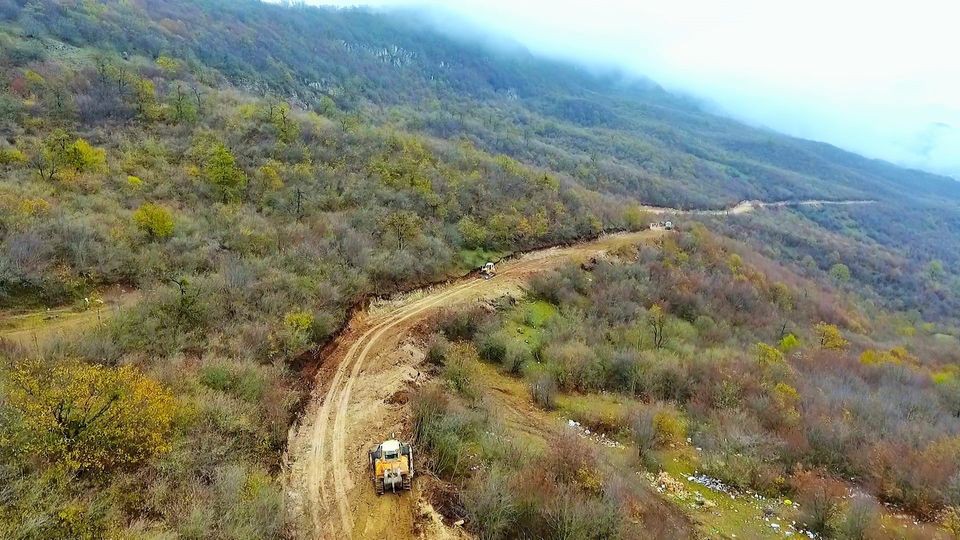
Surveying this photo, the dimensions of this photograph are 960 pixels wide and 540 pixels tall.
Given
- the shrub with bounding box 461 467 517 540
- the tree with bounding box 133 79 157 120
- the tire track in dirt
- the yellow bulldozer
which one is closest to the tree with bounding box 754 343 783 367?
the shrub with bounding box 461 467 517 540

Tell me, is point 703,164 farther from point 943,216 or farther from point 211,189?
point 211,189

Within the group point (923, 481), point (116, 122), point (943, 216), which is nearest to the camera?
point (923, 481)

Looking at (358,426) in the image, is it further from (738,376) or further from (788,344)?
(788,344)

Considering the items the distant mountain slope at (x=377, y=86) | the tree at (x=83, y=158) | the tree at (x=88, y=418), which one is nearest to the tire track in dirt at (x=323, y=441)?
the tree at (x=88, y=418)

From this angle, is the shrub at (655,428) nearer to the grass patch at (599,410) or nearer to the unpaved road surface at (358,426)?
the grass patch at (599,410)

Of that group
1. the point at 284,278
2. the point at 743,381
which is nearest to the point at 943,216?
the point at 743,381

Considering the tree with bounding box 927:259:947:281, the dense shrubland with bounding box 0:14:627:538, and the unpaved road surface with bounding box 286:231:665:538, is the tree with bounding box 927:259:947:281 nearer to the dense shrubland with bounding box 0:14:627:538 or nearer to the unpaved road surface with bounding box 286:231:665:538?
the dense shrubland with bounding box 0:14:627:538
